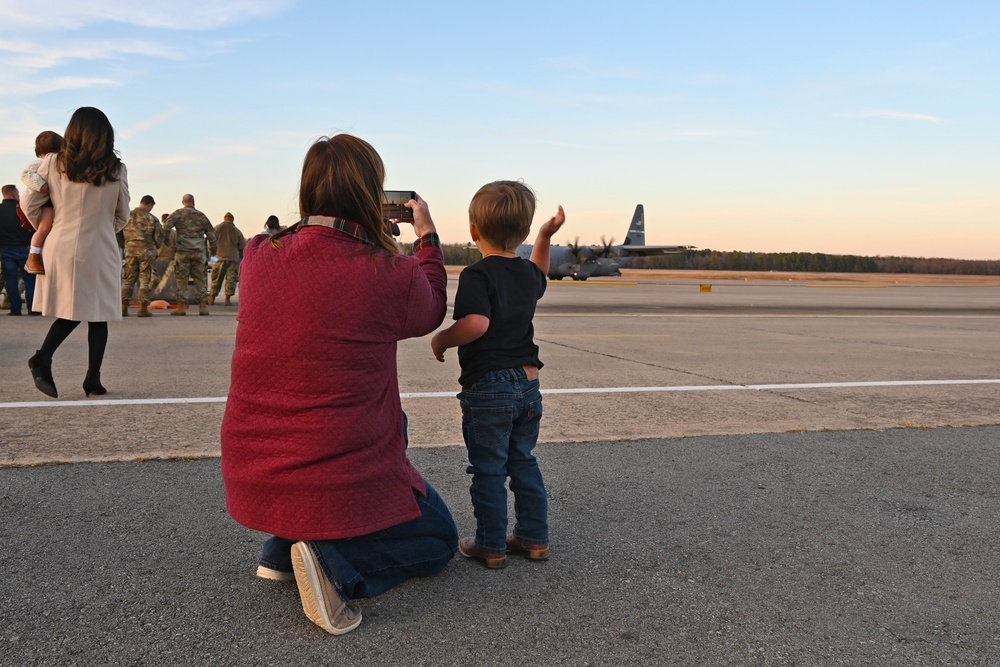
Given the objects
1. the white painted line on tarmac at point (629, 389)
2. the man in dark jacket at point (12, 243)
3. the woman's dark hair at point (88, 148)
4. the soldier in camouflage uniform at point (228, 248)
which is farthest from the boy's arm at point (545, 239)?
the soldier in camouflage uniform at point (228, 248)

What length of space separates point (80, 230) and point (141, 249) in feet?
26.8

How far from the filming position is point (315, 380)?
2.58m

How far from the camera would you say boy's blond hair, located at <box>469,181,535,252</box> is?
10.0ft

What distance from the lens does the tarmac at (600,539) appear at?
2459 millimetres

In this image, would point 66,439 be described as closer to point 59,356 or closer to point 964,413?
point 59,356

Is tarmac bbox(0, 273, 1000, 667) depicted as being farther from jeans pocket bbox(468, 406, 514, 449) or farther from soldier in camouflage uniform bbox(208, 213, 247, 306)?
soldier in camouflage uniform bbox(208, 213, 247, 306)

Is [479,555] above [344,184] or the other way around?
the other way around

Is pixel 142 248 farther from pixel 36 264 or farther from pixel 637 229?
pixel 637 229

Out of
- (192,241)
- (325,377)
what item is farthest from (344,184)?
(192,241)

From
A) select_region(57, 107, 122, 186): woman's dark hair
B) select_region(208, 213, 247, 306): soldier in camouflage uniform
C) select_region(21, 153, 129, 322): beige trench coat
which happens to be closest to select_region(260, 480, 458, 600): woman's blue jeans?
select_region(21, 153, 129, 322): beige trench coat

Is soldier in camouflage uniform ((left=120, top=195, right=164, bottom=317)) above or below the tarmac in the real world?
above

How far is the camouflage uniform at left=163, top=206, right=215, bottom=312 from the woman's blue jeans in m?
11.9

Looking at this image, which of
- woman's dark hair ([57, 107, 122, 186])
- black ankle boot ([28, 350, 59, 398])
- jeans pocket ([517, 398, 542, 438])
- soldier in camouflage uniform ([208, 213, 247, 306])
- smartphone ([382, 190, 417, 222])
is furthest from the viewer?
soldier in camouflage uniform ([208, 213, 247, 306])

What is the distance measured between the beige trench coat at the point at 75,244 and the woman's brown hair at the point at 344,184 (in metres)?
3.84
